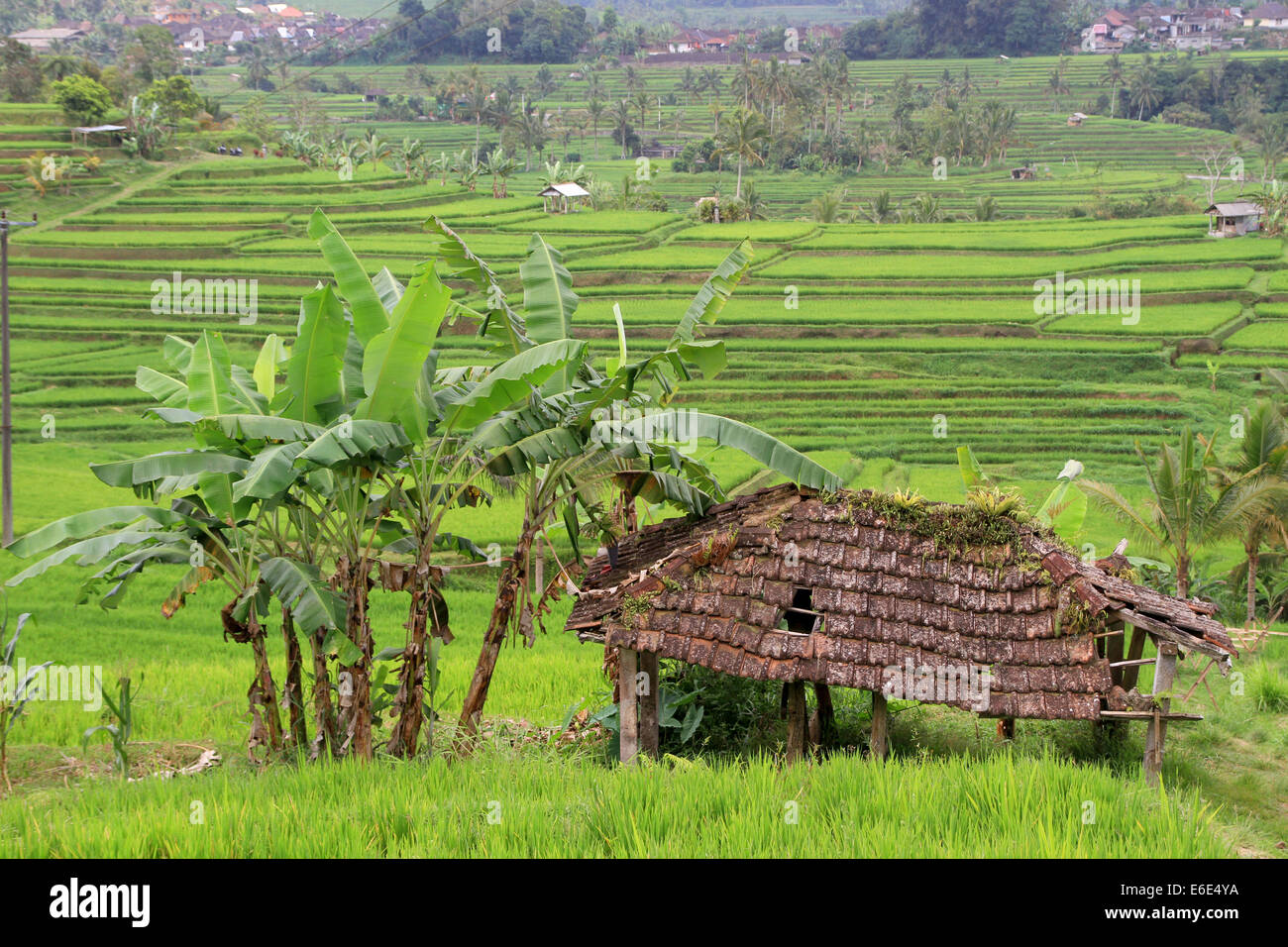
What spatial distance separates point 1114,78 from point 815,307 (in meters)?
38.5

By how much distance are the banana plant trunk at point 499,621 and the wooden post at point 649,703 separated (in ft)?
2.68

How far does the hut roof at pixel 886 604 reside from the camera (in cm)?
595

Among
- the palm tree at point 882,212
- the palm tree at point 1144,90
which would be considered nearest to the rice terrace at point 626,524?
the palm tree at point 882,212

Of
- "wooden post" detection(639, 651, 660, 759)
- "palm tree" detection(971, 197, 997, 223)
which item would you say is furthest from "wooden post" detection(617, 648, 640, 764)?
"palm tree" detection(971, 197, 997, 223)

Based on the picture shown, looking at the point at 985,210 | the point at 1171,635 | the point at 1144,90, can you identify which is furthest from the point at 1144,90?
the point at 1171,635

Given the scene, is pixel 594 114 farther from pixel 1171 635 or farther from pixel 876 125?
pixel 1171 635

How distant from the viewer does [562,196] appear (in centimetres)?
3741

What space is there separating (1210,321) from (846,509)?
20769 millimetres

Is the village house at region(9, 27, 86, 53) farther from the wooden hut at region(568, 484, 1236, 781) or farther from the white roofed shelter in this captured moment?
the wooden hut at region(568, 484, 1236, 781)

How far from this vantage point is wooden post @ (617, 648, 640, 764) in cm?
635

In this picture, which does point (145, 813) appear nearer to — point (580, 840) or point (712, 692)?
point (580, 840)

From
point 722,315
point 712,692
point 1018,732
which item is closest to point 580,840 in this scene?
point 712,692

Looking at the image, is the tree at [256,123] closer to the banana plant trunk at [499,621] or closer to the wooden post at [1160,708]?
the banana plant trunk at [499,621]

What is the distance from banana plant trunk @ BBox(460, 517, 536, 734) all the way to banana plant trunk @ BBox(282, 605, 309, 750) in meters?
0.95
